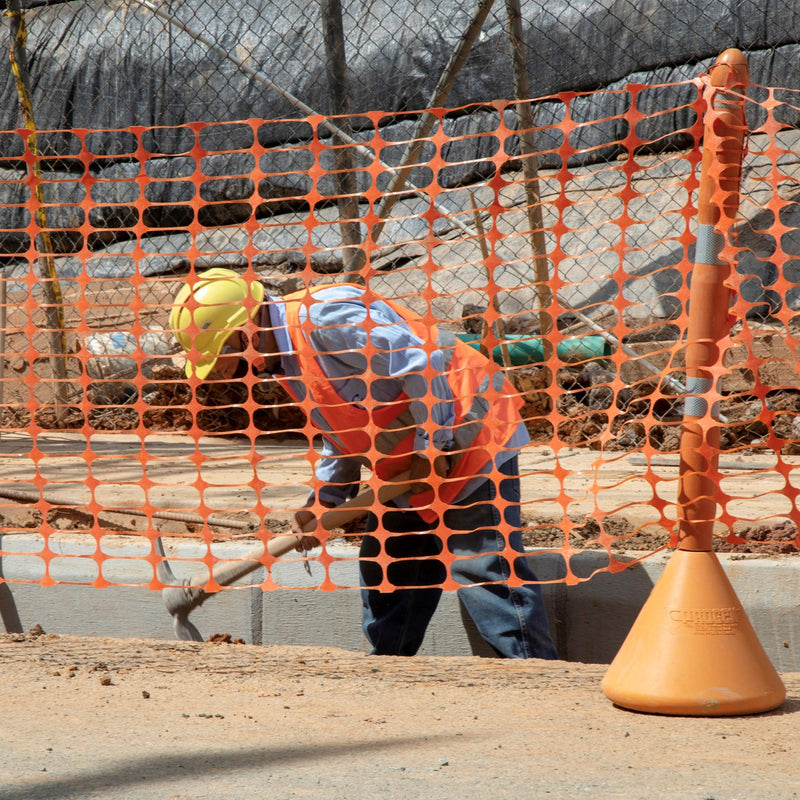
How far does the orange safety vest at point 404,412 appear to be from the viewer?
3.41 m

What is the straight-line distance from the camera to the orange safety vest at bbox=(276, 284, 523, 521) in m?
3.41

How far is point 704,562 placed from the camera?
8.69 feet

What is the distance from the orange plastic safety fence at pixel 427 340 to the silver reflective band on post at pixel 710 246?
1.1 inches

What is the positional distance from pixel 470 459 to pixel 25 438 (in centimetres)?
529

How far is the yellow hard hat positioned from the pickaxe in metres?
0.70

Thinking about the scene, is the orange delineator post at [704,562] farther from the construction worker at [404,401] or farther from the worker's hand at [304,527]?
the worker's hand at [304,527]

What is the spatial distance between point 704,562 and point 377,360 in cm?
134

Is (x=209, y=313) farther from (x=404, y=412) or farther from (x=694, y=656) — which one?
(x=694, y=656)

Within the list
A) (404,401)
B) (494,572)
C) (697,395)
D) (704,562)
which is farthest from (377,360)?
(704,562)

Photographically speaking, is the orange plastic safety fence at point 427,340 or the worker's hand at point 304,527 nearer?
the orange plastic safety fence at point 427,340

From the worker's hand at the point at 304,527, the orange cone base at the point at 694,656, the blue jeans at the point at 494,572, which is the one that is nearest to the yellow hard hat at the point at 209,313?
the worker's hand at the point at 304,527

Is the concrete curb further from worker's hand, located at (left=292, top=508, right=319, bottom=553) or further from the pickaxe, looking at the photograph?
worker's hand, located at (left=292, top=508, right=319, bottom=553)

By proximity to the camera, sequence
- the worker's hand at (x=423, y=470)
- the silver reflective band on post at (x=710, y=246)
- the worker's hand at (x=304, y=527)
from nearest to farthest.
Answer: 1. the silver reflective band on post at (x=710, y=246)
2. the worker's hand at (x=423, y=470)
3. the worker's hand at (x=304, y=527)

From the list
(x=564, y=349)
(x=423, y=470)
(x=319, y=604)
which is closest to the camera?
(x=423, y=470)
